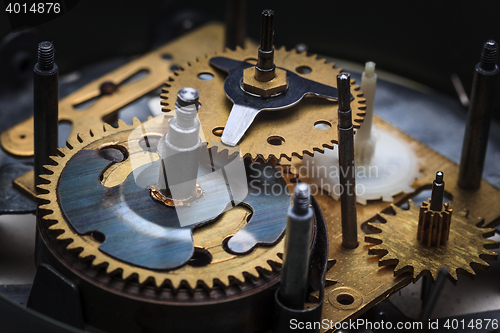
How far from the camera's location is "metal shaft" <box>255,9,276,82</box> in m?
1.77

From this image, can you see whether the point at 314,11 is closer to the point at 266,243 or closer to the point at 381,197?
the point at 381,197

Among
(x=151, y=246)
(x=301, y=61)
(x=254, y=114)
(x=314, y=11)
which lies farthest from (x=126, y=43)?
(x=151, y=246)

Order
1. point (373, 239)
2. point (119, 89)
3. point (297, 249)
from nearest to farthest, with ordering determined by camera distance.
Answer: point (297, 249)
point (373, 239)
point (119, 89)

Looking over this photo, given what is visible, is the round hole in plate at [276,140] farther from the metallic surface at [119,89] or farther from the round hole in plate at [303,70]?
the metallic surface at [119,89]

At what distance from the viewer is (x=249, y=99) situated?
6.02 ft

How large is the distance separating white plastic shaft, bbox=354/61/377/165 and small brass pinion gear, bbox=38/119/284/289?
1.74ft

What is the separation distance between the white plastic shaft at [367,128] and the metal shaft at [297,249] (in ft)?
2.26

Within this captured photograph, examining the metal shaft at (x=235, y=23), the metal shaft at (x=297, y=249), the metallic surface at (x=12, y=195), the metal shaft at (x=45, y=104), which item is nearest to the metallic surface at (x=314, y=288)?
the metal shaft at (x=297, y=249)

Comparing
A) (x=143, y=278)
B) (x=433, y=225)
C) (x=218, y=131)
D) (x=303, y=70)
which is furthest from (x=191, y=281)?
(x=303, y=70)

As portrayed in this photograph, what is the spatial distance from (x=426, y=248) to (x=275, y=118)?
1.60ft

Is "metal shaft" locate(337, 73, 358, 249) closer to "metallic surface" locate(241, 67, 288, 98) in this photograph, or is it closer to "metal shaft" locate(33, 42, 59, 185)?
"metallic surface" locate(241, 67, 288, 98)

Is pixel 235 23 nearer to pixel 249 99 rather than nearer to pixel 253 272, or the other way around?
pixel 249 99

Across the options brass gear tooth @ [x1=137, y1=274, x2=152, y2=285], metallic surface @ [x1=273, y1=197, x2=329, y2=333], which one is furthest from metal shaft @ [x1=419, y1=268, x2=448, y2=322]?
brass gear tooth @ [x1=137, y1=274, x2=152, y2=285]

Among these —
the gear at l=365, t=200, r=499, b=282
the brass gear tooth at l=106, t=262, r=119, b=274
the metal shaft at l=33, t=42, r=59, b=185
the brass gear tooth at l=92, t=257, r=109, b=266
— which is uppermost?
A: the metal shaft at l=33, t=42, r=59, b=185
